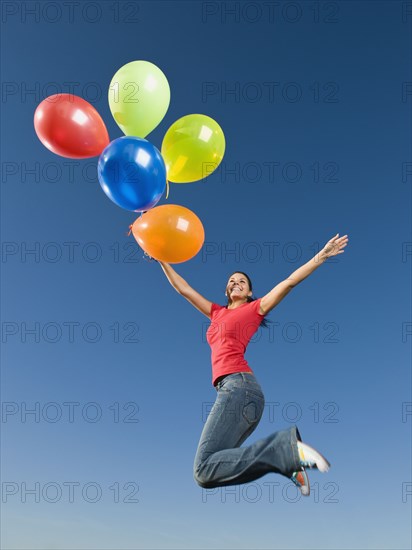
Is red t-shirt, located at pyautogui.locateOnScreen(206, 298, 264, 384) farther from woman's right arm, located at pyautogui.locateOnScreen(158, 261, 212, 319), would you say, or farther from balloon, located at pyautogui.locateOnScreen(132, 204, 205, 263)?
balloon, located at pyautogui.locateOnScreen(132, 204, 205, 263)

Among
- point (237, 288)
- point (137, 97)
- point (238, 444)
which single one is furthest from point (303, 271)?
point (137, 97)

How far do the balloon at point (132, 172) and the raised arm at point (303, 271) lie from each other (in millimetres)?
1229

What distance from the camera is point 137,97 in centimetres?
521

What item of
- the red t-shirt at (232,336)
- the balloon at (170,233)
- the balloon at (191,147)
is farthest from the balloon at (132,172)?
the red t-shirt at (232,336)

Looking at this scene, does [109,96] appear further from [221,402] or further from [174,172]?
[221,402]

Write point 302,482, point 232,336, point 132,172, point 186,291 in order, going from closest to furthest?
point 302,482
point 232,336
point 132,172
point 186,291

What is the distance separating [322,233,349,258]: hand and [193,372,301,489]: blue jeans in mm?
1028

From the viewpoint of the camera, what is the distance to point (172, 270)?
17.4ft

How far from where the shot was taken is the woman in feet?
13.1

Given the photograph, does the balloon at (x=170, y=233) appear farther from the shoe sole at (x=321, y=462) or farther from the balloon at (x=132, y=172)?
the shoe sole at (x=321, y=462)

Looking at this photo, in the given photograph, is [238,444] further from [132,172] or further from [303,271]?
[132,172]

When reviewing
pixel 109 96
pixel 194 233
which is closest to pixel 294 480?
pixel 194 233

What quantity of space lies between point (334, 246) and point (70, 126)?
2237mm

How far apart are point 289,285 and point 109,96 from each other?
2.27m
